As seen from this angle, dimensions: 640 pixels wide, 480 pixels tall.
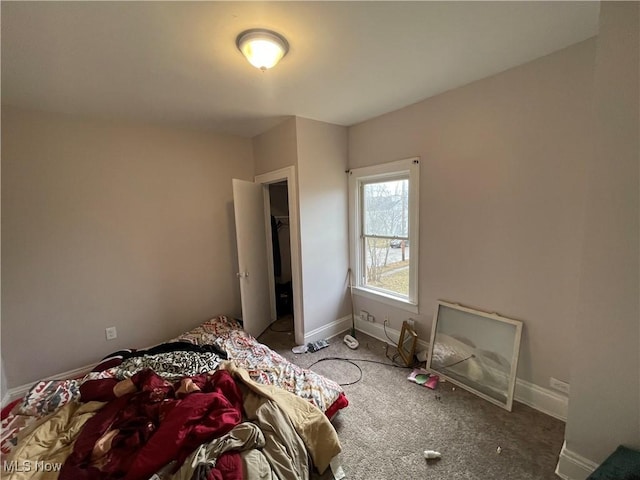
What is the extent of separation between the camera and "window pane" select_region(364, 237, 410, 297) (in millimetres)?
2941

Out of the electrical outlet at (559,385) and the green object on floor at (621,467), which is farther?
the electrical outlet at (559,385)

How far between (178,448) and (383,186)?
9.20 ft

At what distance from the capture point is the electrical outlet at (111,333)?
2.75 metres

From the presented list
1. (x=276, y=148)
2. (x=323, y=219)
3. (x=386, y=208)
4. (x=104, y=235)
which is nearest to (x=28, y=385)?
(x=104, y=235)

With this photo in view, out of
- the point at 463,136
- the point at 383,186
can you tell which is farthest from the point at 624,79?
the point at 383,186

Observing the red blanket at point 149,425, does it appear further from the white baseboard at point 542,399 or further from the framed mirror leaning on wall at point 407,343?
the white baseboard at point 542,399

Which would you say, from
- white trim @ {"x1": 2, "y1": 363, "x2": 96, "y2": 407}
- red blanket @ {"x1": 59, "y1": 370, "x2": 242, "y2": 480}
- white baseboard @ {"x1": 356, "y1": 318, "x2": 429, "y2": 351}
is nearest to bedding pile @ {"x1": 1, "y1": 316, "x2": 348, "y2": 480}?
red blanket @ {"x1": 59, "y1": 370, "x2": 242, "y2": 480}

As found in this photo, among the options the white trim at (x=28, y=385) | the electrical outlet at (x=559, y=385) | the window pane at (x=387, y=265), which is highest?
the window pane at (x=387, y=265)

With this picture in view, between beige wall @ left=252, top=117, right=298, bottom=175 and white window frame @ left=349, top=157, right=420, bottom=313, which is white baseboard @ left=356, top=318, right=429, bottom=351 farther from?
beige wall @ left=252, top=117, right=298, bottom=175

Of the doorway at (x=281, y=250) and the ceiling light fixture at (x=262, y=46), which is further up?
the ceiling light fixture at (x=262, y=46)

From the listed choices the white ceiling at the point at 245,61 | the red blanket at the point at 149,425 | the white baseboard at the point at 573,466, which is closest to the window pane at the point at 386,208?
the white ceiling at the point at 245,61

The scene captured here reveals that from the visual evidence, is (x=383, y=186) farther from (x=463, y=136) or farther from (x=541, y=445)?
(x=541, y=445)

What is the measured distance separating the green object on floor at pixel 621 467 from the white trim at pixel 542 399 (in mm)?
644

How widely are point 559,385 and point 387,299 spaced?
1.52 m
